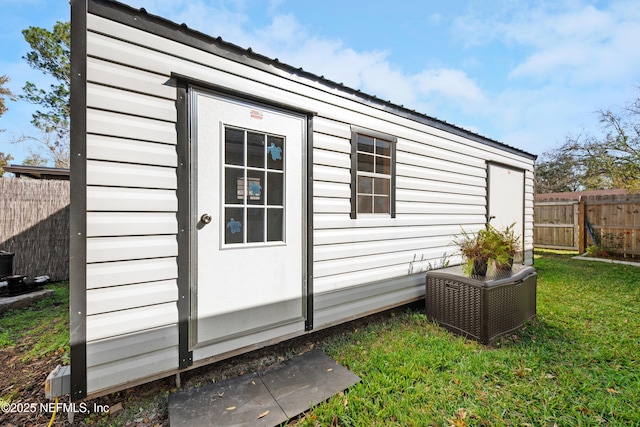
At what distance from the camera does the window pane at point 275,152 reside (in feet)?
8.16

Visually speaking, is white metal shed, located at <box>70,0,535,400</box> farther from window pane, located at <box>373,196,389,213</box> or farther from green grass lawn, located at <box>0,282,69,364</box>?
green grass lawn, located at <box>0,282,69,364</box>

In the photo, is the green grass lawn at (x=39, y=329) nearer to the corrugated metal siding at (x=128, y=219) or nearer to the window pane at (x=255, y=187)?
the corrugated metal siding at (x=128, y=219)

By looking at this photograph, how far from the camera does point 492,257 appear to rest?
3014 mm

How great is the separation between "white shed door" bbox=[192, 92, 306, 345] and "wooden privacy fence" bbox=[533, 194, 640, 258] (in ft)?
31.5

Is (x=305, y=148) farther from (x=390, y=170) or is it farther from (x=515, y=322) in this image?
(x=515, y=322)

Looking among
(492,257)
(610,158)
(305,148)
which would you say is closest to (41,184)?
(305,148)

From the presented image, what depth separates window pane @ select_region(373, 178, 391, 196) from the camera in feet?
11.2

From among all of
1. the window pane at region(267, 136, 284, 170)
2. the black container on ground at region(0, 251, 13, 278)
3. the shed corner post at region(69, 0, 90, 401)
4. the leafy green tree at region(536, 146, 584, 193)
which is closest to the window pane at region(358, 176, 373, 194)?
the window pane at region(267, 136, 284, 170)

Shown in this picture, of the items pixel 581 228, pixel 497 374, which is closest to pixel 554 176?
pixel 581 228

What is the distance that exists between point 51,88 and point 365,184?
14193 mm

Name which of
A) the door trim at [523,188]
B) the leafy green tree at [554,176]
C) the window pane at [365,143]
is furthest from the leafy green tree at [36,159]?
the leafy green tree at [554,176]

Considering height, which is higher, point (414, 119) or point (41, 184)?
point (414, 119)

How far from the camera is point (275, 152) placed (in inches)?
99.3

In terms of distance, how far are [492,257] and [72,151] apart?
389 cm
